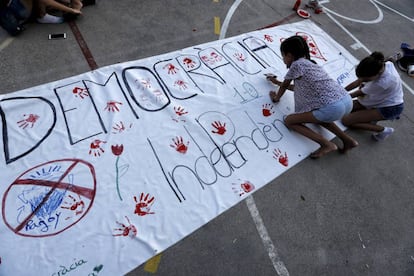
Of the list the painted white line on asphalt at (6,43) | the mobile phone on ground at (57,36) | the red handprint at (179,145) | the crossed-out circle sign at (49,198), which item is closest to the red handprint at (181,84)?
the red handprint at (179,145)

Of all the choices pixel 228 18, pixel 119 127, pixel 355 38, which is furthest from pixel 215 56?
pixel 355 38

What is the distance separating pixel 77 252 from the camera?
5.71 feet

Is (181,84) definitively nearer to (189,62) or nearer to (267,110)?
(189,62)

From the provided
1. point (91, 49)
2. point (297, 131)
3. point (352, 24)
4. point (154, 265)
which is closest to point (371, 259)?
point (297, 131)

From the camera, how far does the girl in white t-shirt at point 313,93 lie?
2.40 meters

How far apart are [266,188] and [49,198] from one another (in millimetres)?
1738

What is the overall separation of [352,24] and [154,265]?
4.80 meters

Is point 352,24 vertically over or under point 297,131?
over

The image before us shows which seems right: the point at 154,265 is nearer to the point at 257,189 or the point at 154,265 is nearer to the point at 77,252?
Answer: the point at 77,252

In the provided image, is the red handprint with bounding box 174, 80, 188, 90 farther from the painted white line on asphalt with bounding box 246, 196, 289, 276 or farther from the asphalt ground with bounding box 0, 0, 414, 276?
the painted white line on asphalt with bounding box 246, 196, 289, 276

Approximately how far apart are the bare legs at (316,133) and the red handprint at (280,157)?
30cm

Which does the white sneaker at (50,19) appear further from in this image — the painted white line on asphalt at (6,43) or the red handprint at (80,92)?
the red handprint at (80,92)

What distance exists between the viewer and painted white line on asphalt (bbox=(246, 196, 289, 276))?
195 cm

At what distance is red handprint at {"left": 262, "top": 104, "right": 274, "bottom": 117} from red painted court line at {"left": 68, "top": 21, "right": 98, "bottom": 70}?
1.86 m
